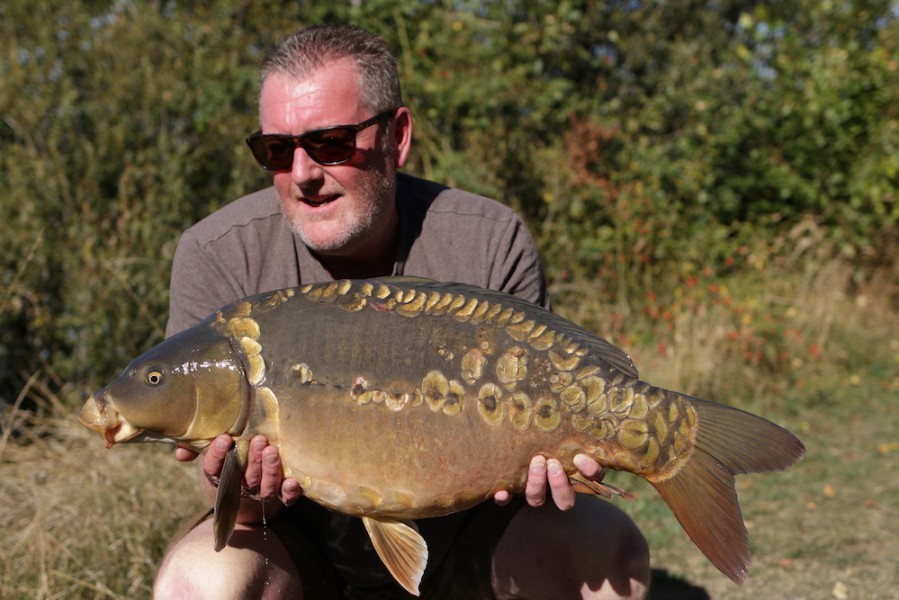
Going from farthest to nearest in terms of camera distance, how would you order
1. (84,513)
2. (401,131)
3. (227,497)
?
(84,513) < (401,131) < (227,497)

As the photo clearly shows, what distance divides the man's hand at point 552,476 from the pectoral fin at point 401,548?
0.19 metres

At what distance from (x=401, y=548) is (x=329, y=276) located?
78 centimetres

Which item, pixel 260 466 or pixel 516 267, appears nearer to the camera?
pixel 260 466

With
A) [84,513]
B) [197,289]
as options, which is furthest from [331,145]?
[84,513]

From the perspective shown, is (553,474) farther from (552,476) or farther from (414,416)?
(414,416)

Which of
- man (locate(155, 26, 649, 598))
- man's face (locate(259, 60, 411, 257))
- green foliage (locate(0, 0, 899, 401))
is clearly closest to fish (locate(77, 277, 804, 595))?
man (locate(155, 26, 649, 598))

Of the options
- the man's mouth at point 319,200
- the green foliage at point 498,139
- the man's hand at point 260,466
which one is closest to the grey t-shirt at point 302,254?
the man's mouth at point 319,200

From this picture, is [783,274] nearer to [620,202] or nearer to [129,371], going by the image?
[620,202]

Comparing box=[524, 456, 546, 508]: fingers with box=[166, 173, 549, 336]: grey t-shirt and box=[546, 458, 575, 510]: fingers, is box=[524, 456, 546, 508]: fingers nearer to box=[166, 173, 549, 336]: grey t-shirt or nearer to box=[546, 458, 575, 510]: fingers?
box=[546, 458, 575, 510]: fingers

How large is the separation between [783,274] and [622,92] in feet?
8.21

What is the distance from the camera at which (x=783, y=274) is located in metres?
6.21

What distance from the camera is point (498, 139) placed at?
5953 millimetres

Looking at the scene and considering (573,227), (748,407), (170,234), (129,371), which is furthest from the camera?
(573,227)

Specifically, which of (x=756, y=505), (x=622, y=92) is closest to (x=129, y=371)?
(x=756, y=505)
